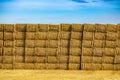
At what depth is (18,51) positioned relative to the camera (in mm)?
15086

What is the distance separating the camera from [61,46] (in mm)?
14992

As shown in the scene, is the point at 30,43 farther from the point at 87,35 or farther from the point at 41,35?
the point at 87,35

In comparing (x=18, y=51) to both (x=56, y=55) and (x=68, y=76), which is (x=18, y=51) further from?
(x=68, y=76)

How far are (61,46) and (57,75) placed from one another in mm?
1816

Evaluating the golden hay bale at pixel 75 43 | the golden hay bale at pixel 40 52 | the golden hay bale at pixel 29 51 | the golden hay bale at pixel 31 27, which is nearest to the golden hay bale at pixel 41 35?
the golden hay bale at pixel 31 27

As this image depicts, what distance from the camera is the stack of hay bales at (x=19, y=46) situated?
593 inches

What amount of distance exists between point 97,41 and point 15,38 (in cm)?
385

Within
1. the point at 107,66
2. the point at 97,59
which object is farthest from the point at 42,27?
the point at 107,66

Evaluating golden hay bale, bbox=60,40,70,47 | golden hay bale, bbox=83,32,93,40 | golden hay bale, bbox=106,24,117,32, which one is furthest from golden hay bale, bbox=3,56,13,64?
golden hay bale, bbox=106,24,117,32

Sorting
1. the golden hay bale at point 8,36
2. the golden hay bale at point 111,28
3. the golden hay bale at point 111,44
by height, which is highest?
the golden hay bale at point 111,28

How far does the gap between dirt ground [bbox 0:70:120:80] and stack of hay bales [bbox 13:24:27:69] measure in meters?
0.65

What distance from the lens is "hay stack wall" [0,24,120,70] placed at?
14.9m

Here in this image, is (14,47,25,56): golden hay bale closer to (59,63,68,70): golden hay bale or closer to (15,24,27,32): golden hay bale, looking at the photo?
(15,24,27,32): golden hay bale

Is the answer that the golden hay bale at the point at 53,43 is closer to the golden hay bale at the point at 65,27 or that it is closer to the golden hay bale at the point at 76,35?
the golden hay bale at the point at 65,27
